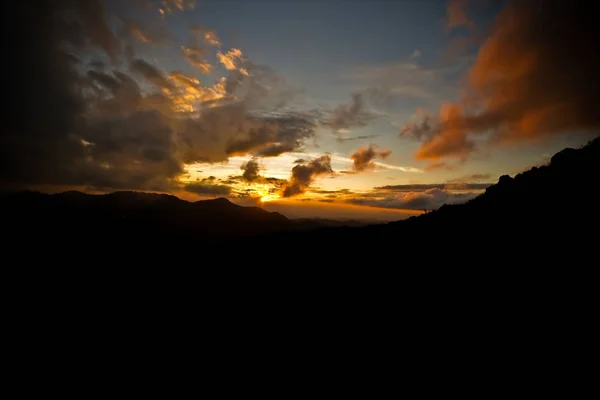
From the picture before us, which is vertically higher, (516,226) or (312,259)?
(516,226)

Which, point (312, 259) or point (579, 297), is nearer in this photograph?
point (579, 297)

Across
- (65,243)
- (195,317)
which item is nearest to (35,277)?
(65,243)

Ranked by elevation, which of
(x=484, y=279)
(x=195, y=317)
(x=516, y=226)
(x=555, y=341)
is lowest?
(x=195, y=317)

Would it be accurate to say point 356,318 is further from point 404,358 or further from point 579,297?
point 579,297

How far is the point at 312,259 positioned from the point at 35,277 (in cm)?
15284

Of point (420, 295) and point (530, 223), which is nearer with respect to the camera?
point (530, 223)

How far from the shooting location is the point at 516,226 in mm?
31797

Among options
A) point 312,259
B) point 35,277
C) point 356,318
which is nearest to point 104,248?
point 35,277

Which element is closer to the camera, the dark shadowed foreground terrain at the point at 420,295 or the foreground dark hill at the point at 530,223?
the dark shadowed foreground terrain at the point at 420,295

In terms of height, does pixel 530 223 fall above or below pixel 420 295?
above

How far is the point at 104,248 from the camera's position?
184625mm

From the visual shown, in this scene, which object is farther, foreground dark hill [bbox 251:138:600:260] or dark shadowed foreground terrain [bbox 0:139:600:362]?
foreground dark hill [bbox 251:138:600:260]

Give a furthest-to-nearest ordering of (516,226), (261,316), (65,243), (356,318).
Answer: (65,243)
(261,316)
(356,318)
(516,226)

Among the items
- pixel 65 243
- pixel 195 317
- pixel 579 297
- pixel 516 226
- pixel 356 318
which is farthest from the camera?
pixel 65 243
